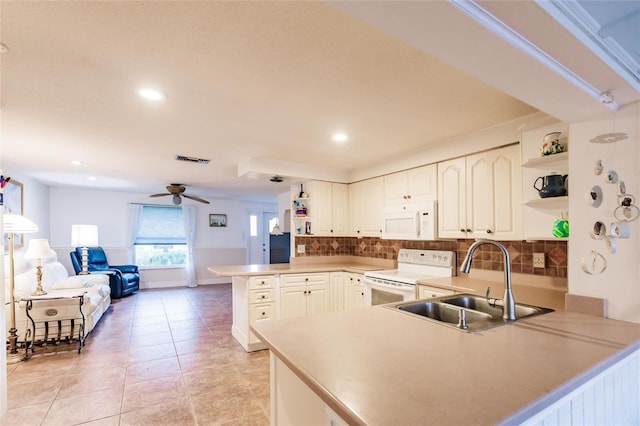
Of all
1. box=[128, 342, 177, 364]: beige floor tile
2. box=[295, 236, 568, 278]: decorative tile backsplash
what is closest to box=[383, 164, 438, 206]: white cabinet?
box=[295, 236, 568, 278]: decorative tile backsplash

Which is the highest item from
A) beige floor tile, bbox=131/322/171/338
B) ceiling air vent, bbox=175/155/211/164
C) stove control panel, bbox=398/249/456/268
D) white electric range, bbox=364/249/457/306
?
ceiling air vent, bbox=175/155/211/164

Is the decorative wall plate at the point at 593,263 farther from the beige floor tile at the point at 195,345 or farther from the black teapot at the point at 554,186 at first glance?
the beige floor tile at the point at 195,345

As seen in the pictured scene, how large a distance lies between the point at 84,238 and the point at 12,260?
2477 millimetres

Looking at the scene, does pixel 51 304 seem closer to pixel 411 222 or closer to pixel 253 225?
pixel 411 222

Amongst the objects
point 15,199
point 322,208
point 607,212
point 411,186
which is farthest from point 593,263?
point 15,199

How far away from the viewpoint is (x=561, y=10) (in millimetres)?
978

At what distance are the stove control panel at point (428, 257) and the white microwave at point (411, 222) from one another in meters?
0.25

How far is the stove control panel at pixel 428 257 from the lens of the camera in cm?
318

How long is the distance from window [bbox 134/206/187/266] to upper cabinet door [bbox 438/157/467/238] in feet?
21.1

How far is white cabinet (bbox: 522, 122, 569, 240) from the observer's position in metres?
2.01

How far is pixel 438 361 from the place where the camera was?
1017 mm

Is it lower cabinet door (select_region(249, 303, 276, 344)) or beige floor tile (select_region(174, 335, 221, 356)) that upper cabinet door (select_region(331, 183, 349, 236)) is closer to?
lower cabinet door (select_region(249, 303, 276, 344))

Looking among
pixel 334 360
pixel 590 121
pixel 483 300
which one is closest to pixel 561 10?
pixel 590 121

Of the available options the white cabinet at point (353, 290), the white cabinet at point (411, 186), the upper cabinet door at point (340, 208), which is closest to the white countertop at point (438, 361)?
the white cabinet at point (411, 186)
